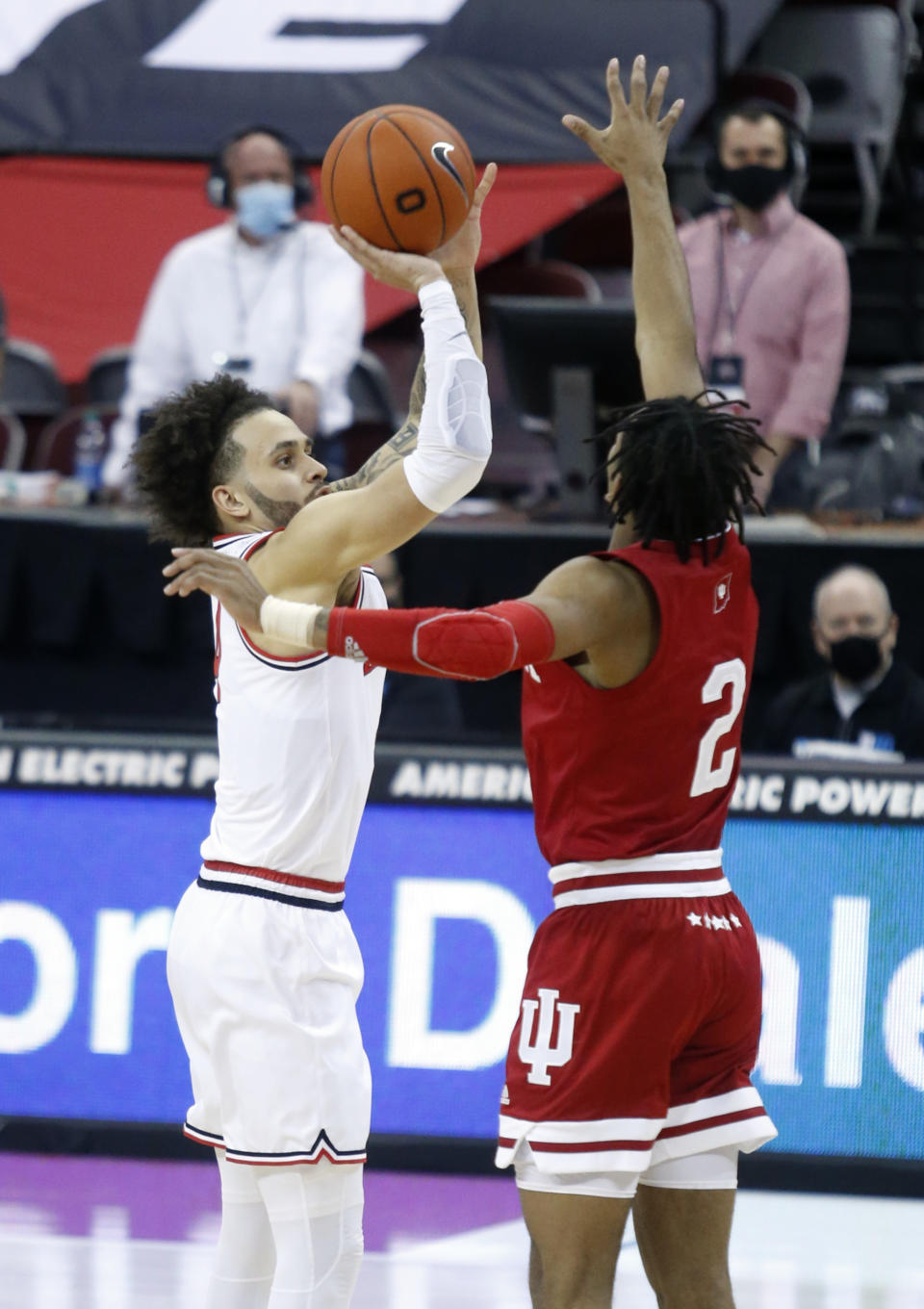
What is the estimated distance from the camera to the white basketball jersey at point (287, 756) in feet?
12.1

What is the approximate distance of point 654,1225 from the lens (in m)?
3.62

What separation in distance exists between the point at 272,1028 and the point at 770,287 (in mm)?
5053

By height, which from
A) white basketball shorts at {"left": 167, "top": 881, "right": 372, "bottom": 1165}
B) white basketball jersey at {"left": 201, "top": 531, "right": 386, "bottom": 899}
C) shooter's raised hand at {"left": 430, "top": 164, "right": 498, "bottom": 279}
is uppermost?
shooter's raised hand at {"left": 430, "top": 164, "right": 498, "bottom": 279}

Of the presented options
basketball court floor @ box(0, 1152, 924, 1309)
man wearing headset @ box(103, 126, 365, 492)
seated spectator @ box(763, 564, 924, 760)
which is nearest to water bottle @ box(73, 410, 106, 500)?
man wearing headset @ box(103, 126, 365, 492)

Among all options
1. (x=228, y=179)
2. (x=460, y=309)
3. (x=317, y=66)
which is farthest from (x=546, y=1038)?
(x=317, y=66)

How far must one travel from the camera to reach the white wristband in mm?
3297

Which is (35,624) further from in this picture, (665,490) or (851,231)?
(851,231)

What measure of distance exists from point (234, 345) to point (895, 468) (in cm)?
266

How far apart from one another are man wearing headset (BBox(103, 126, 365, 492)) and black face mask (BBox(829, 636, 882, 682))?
2.32m

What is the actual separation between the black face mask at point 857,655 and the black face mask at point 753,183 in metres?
2.26

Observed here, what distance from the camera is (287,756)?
3.69 metres

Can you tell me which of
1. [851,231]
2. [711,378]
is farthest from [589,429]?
[851,231]

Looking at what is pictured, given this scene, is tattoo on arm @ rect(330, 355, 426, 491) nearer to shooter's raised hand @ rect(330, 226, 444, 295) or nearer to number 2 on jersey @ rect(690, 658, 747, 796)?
shooter's raised hand @ rect(330, 226, 444, 295)

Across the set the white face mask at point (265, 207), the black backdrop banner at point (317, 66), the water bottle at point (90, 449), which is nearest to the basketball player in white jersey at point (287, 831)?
the white face mask at point (265, 207)
